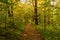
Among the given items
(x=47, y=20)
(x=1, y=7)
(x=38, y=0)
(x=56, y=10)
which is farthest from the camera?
(x=38, y=0)

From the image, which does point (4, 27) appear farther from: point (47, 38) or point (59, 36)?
point (59, 36)

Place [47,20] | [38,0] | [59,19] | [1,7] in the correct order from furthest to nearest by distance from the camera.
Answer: [38,0], [47,20], [59,19], [1,7]

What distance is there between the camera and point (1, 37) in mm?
12195

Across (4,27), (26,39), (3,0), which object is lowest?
(26,39)

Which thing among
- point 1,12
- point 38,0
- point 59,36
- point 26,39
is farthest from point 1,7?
point 38,0

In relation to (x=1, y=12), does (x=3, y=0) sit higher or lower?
higher

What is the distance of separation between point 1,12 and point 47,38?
4.06 metres

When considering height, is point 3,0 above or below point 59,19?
above

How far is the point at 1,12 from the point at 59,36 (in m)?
5.00

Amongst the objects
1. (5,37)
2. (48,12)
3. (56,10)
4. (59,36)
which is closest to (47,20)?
(48,12)

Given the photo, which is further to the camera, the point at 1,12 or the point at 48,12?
the point at 48,12

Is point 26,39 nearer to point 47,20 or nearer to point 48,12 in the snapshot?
point 48,12

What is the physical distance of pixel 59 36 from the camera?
12.9 metres

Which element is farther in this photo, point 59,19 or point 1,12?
point 59,19
